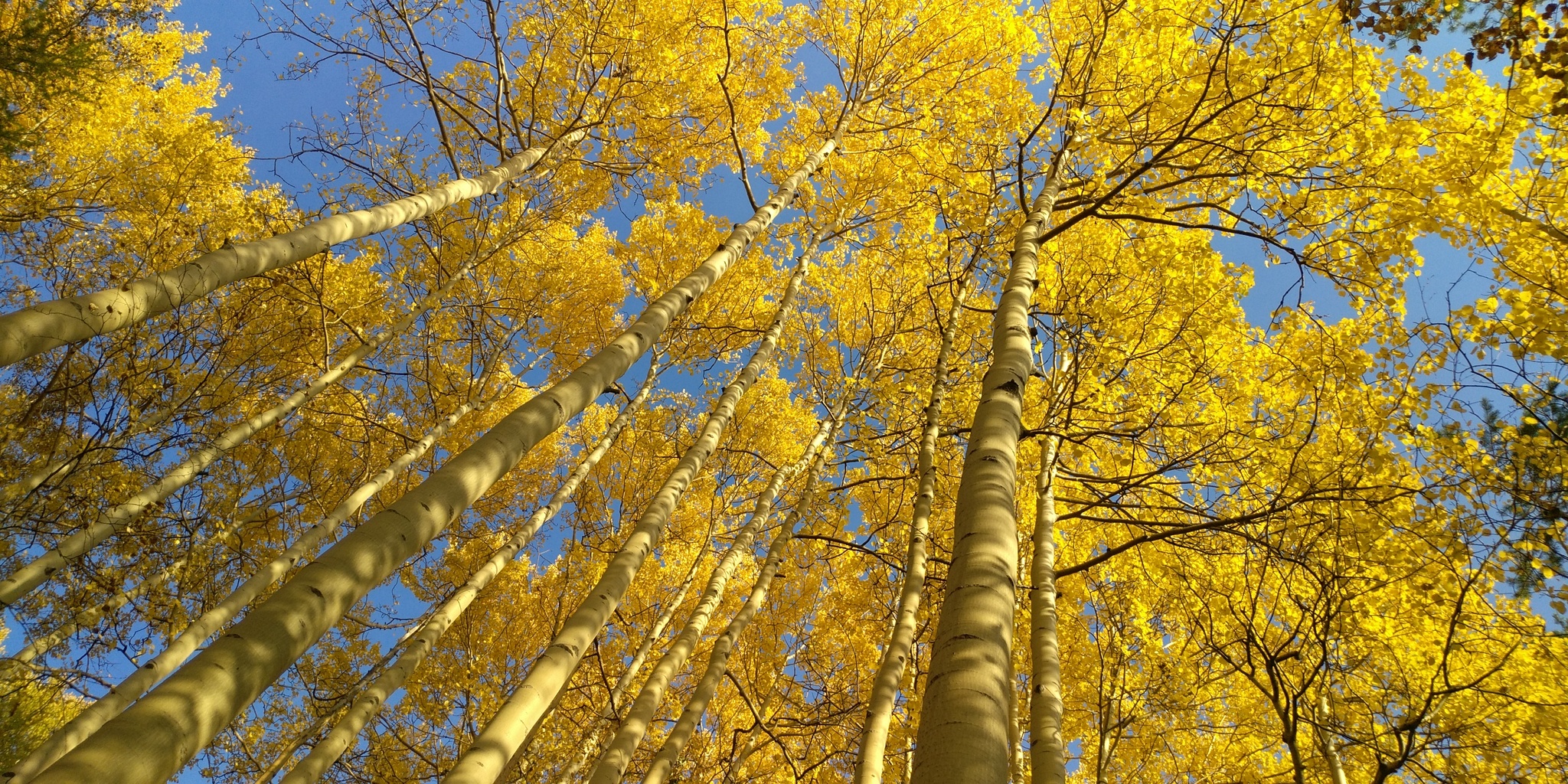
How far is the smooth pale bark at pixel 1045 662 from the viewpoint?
2910 mm

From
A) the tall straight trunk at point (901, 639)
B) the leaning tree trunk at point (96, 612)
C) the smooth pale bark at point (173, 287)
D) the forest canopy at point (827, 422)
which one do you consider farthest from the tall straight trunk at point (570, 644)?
the leaning tree trunk at point (96, 612)

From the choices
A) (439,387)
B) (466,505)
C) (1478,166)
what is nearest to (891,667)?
(466,505)

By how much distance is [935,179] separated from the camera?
652cm

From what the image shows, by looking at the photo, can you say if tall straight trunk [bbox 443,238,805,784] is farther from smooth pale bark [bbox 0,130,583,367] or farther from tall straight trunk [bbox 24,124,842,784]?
smooth pale bark [bbox 0,130,583,367]

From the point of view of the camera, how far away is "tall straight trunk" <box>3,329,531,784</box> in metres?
3.72

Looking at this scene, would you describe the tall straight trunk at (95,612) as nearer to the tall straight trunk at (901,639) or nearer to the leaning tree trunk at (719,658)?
the leaning tree trunk at (719,658)

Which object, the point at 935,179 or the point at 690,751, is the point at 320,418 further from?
the point at 935,179

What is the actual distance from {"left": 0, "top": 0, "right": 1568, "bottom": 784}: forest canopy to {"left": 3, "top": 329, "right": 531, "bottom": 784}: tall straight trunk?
0.04m

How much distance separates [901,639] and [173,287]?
13.2 ft

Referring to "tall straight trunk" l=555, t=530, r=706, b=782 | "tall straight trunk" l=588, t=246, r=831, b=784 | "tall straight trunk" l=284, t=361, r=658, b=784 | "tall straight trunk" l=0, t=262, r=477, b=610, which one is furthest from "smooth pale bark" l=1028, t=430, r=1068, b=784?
"tall straight trunk" l=0, t=262, r=477, b=610

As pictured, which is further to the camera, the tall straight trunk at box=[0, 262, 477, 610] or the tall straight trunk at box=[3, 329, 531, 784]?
the tall straight trunk at box=[0, 262, 477, 610]

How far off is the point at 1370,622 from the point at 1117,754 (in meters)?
2.93

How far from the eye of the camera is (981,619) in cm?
172

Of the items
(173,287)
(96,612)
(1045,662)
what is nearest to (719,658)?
(1045,662)
